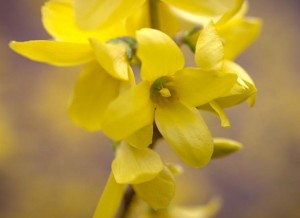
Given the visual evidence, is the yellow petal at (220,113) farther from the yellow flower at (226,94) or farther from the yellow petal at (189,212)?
the yellow petal at (189,212)

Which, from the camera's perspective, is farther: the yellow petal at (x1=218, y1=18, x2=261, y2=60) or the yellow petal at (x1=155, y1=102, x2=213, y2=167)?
the yellow petal at (x1=218, y1=18, x2=261, y2=60)

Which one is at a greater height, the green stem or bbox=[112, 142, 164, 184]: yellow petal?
the green stem

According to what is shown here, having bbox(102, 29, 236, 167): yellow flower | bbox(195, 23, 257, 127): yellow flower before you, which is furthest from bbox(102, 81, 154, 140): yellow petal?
bbox(195, 23, 257, 127): yellow flower

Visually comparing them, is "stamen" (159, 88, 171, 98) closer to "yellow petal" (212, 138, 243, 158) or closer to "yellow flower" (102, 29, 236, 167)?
"yellow flower" (102, 29, 236, 167)

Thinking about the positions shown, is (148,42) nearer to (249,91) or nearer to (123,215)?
(249,91)

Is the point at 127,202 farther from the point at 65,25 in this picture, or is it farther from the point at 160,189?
the point at 65,25

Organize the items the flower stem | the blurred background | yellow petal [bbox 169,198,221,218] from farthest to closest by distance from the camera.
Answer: the blurred background
yellow petal [bbox 169,198,221,218]
the flower stem

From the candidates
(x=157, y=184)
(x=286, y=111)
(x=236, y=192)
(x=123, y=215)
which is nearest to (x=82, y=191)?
(x=236, y=192)

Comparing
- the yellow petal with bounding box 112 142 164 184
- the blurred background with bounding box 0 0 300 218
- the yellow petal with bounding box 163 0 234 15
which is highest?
the yellow petal with bounding box 163 0 234 15
